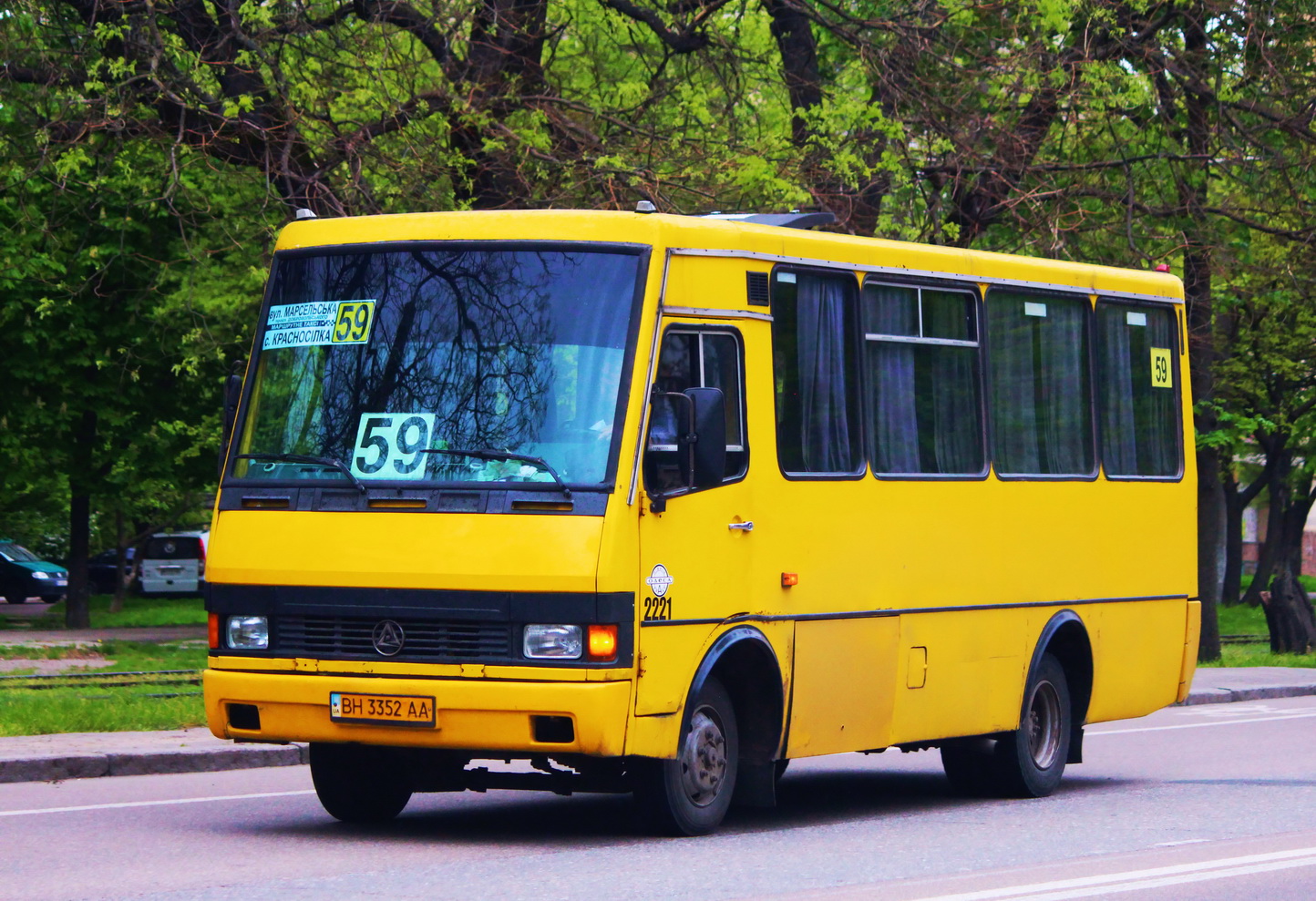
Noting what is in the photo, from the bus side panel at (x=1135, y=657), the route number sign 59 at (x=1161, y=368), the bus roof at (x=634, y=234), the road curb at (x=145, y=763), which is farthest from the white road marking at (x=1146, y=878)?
the road curb at (x=145, y=763)

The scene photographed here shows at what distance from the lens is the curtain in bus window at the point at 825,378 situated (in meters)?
10.8

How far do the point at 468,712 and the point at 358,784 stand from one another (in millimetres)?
1479

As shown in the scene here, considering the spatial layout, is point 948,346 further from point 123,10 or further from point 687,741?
point 123,10

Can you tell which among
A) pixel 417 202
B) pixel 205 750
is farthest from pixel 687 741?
→ pixel 417 202

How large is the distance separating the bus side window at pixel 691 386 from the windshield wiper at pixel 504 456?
0.41m

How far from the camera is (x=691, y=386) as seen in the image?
9961 millimetres

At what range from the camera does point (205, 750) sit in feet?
45.8

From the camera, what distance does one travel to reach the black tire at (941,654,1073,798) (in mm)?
12688

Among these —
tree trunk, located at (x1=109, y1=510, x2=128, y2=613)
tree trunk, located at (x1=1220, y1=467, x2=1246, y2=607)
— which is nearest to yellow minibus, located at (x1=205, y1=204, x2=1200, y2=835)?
tree trunk, located at (x1=109, y1=510, x2=128, y2=613)

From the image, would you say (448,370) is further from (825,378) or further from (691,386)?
(825,378)

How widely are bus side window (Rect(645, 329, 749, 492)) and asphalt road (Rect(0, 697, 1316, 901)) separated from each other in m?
1.70

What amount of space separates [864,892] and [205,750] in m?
6.92

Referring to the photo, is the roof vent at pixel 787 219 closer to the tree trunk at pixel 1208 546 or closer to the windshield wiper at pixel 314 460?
the windshield wiper at pixel 314 460

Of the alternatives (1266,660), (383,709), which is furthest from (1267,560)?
(383,709)
